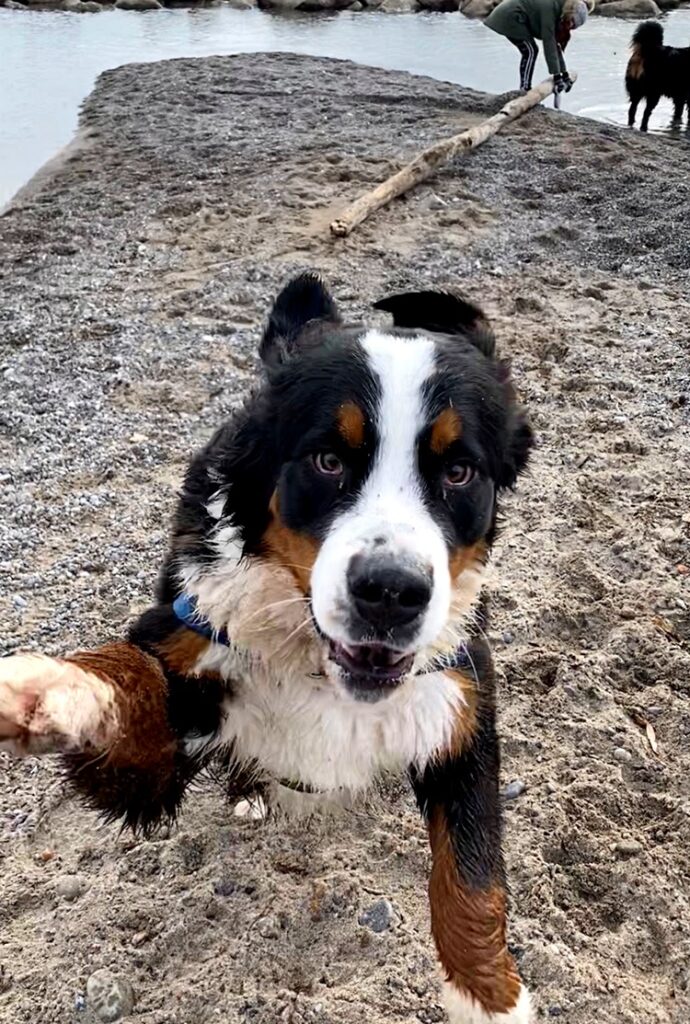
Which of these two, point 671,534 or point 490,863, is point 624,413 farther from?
point 490,863

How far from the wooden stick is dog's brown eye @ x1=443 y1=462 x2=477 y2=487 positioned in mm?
5439

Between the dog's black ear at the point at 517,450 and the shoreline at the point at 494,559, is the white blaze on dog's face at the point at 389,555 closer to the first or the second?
the dog's black ear at the point at 517,450

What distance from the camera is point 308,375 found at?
8.00 ft

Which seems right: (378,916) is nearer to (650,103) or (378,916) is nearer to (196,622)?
(196,622)

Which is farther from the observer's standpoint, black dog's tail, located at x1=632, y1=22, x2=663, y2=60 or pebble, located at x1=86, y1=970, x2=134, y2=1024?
black dog's tail, located at x1=632, y1=22, x2=663, y2=60

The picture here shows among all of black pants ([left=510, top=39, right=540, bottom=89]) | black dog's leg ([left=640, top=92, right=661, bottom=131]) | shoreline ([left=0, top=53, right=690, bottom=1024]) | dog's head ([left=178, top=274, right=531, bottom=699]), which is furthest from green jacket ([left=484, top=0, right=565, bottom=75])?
dog's head ([left=178, top=274, right=531, bottom=699])

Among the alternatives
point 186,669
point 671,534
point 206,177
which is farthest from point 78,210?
point 186,669

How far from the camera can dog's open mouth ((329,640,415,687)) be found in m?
2.17

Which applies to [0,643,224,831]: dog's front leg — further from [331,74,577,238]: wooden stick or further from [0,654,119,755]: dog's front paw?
[331,74,577,238]: wooden stick

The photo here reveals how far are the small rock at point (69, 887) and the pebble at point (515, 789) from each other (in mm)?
1267

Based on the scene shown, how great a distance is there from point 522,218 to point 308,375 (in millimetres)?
5994

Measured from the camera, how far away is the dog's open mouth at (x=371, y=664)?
7.11ft

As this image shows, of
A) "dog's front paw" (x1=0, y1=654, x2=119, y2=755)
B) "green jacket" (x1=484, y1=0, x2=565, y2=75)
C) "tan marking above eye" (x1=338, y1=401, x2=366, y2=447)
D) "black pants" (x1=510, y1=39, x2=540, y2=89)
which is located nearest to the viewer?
"dog's front paw" (x1=0, y1=654, x2=119, y2=755)

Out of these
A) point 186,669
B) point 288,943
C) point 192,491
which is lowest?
point 288,943
